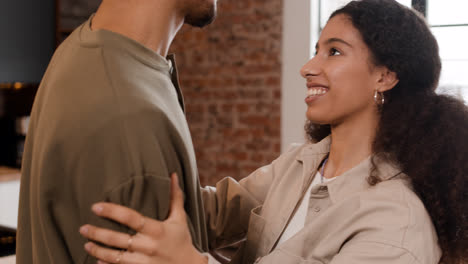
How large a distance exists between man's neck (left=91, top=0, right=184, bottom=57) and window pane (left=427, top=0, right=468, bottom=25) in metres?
2.82

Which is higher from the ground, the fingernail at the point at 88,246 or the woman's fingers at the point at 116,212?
the woman's fingers at the point at 116,212

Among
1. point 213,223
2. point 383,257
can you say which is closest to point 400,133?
point 383,257

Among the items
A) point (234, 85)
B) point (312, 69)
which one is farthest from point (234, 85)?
point (312, 69)

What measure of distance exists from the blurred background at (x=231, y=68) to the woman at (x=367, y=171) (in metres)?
1.95

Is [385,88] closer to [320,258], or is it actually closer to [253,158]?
[320,258]

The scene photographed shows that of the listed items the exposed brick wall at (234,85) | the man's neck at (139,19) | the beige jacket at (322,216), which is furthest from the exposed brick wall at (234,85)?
the man's neck at (139,19)

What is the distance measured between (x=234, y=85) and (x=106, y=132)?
3086 millimetres

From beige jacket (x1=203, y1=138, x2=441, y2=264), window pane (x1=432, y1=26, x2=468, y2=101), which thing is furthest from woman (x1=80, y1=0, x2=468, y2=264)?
window pane (x1=432, y1=26, x2=468, y2=101)

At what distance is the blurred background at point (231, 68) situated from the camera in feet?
11.9

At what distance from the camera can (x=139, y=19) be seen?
1.05 m

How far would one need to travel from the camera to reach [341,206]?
141 centimetres

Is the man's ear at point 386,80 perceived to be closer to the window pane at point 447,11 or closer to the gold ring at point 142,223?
the gold ring at point 142,223

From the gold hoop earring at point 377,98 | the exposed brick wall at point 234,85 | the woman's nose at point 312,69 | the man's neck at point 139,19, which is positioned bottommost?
the exposed brick wall at point 234,85

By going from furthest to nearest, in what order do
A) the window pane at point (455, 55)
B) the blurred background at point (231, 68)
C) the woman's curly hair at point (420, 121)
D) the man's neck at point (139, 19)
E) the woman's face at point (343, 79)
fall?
the blurred background at point (231, 68)
the window pane at point (455, 55)
the woman's face at point (343, 79)
the woman's curly hair at point (420, 121)
the man's neck at point (139, 19)
